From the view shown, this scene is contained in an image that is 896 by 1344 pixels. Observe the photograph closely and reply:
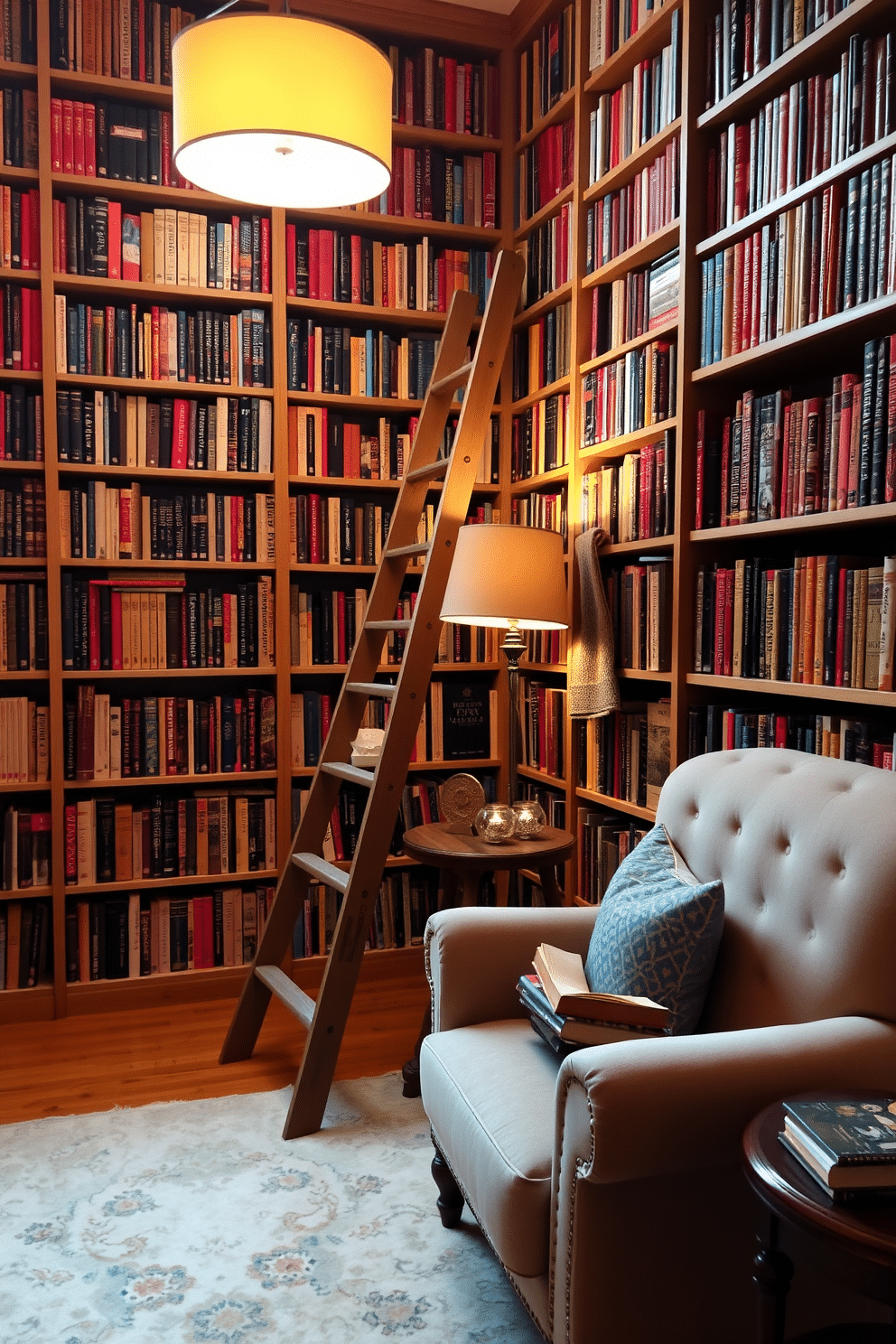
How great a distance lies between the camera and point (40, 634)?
123 inches

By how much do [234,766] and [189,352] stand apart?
132 centimetres

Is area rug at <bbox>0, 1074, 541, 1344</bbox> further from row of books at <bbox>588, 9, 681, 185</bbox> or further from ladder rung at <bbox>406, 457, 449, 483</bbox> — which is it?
row of books at <bbox>588, 9, 681, 185</bbox>

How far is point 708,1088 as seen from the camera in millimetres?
1340

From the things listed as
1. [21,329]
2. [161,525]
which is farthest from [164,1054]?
[21,329]

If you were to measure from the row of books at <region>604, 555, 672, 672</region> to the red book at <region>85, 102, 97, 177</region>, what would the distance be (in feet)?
6.48

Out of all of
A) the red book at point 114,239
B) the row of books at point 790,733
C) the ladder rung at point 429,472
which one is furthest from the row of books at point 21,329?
the row of books at point 790,733

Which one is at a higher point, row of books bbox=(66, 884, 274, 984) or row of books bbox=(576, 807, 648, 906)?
row of books bbox=(576, 807, 648, 906)

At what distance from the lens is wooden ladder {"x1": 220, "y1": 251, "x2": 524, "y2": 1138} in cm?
248

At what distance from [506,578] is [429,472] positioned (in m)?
0.57

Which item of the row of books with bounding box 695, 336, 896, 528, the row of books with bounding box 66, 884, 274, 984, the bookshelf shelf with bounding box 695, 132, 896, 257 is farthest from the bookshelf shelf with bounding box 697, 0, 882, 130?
the row of books with bounding box 66, 884, 274, 984

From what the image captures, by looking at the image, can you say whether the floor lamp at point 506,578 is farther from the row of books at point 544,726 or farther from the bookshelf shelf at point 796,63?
the bookshelf shelf at point 796,63

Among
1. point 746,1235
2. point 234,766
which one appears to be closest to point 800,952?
point 746,1235

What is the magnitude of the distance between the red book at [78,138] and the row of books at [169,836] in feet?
6.28

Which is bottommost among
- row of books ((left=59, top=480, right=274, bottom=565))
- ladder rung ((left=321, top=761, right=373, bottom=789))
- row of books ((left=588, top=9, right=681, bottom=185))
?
ladder rung ((left=321, top=761, right=373, bottom=789))
